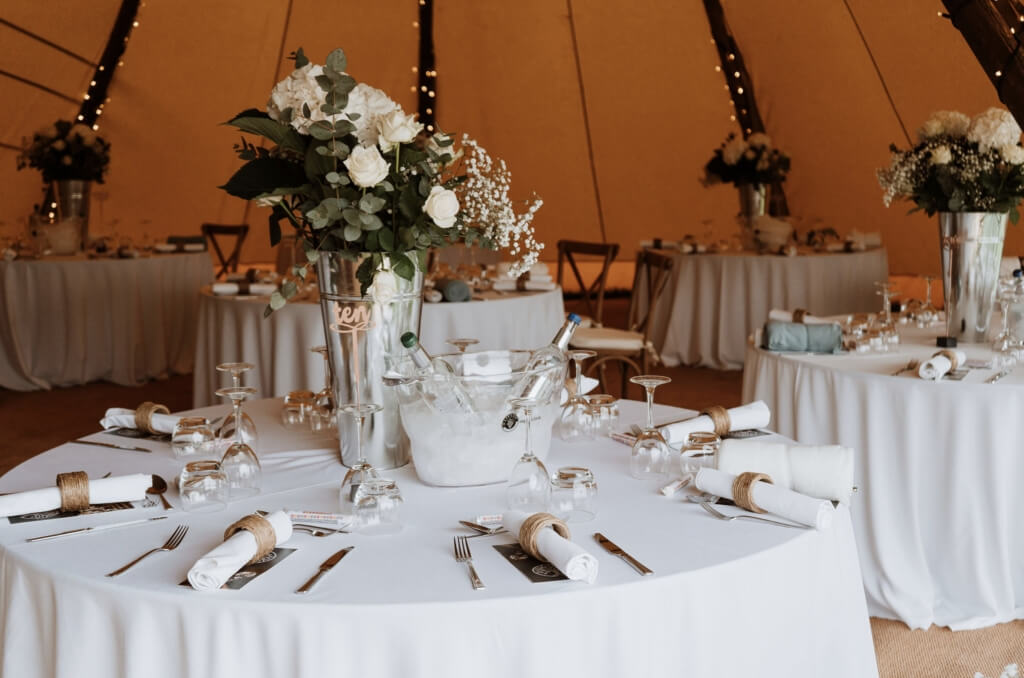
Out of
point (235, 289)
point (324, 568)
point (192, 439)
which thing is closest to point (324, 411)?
point (192, 439)

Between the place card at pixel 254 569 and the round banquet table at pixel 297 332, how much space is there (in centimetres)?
293

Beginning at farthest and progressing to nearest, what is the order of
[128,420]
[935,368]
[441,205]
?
1. [935,368]
2. [128,420]
3. [441,205]

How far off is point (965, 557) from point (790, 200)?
297 inches

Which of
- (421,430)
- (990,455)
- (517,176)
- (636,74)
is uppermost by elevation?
(636,74)

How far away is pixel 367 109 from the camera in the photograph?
1939 mm

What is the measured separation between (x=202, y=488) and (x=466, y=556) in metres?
0.56

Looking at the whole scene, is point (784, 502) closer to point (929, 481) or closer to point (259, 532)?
point (259, 532)

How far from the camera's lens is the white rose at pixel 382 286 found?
2021 mm

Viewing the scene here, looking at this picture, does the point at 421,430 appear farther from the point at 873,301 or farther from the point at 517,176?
the point at 517,176

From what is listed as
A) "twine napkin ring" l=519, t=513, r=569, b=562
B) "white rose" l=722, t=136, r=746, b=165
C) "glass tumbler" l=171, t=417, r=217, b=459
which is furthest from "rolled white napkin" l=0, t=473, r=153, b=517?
"white rose" l=722, t=136, r=746, b=165

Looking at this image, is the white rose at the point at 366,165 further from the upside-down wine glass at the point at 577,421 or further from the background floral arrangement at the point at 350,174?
the upside-down wine glass at the point at 577,421

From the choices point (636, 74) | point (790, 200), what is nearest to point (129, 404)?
point (636, 74)

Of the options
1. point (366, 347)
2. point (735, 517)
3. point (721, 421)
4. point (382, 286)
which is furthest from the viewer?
point (721, 421)

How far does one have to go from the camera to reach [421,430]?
6.41 ft
